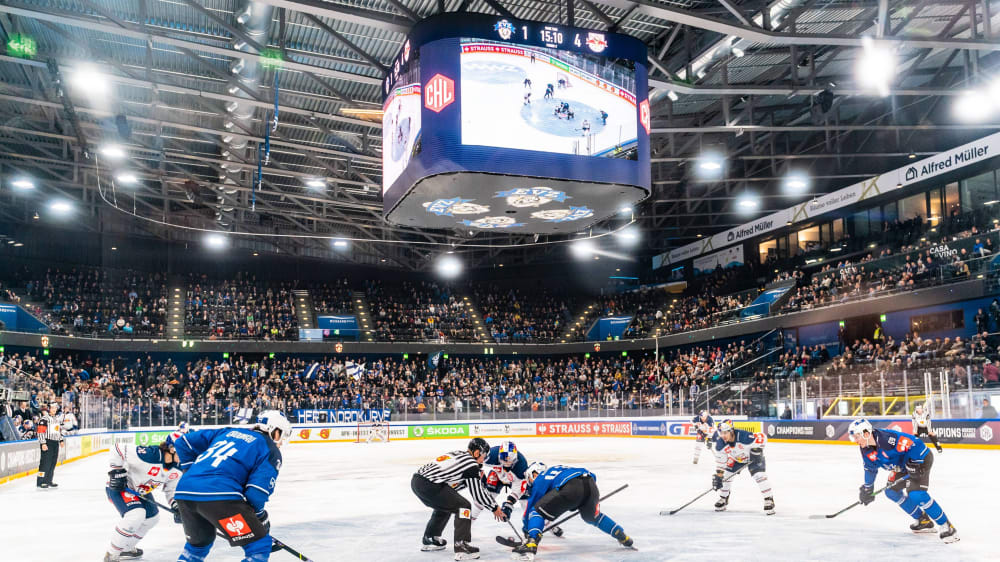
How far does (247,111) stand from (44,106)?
7889mm

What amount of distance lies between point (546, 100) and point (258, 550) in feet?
41.3

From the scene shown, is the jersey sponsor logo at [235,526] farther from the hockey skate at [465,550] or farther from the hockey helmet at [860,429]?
the hockey helmet at [860,429]

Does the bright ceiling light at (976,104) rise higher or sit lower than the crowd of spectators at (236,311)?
higher

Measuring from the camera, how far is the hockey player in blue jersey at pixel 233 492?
648 centimetres

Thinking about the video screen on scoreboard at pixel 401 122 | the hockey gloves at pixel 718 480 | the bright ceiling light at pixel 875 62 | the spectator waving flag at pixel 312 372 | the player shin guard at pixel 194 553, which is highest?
the bright ceiling light at pixel 875 62

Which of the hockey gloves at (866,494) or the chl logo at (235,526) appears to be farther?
the hockey gloves at (866,494)

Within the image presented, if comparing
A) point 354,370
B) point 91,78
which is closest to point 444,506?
point 91,78

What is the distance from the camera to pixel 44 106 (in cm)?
2705

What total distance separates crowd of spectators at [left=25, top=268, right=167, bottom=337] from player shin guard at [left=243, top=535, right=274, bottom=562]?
3791cm

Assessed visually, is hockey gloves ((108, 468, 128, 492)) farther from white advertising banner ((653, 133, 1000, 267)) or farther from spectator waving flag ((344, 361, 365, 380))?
white advertising banner ((653, 133, 1000, 267))

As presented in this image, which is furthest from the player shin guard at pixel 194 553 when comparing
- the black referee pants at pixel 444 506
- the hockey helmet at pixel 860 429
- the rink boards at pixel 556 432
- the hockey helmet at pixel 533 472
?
the rink boards at pixel 556 432

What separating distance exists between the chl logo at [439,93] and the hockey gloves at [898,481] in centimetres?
1051

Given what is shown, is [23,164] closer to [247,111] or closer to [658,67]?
[247,111]

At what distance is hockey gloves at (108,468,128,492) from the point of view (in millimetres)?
8914
